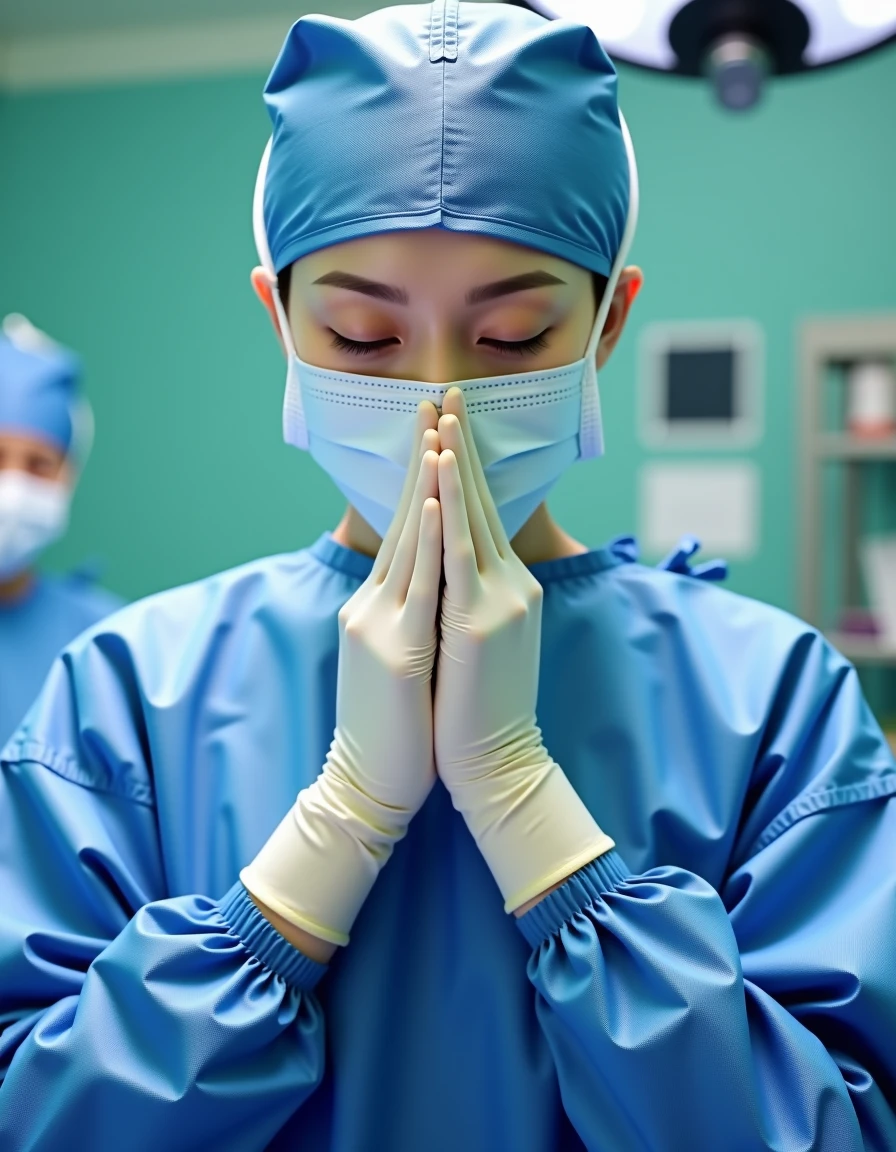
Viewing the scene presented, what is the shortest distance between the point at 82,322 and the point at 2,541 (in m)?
1.67

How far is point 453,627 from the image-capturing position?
848 millimetres

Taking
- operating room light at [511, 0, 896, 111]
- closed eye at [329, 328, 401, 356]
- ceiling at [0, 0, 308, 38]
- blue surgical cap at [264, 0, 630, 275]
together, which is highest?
ceiling at [0, 0, 308, 38]

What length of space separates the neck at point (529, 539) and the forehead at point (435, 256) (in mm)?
249

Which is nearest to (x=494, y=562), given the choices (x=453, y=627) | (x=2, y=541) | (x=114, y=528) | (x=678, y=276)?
(x=453, y=627)

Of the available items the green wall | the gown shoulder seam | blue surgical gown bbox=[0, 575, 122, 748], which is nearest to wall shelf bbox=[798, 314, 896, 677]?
the green wall

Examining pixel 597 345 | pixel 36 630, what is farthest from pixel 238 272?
pixel 597 345

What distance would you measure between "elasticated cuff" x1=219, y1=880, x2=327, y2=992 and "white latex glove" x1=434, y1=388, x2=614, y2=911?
162 millimetres

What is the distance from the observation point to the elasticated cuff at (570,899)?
817 mm

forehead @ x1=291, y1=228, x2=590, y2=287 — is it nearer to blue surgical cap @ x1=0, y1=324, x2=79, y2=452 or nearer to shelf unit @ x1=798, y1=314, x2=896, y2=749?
blue surgical cap @ x1=0, y1=324, x2=79, y2=452

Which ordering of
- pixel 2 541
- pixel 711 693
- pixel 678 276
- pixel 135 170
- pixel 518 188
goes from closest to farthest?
pixel 518 188 → pixel 711 693 → pixel 2 541 → pixel 678 276 → pixel 135 170

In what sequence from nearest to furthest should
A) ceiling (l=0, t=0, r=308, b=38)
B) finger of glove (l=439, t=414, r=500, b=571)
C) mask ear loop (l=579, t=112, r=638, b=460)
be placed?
finger of glove (l=439, t=414, r=500, b=571) < mask ear loop (l=579, t=112, r=638, b=460) < ceiling (l=0, t=0, r=308, b=38)

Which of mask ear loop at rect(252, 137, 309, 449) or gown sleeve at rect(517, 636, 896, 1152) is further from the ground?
mask ear loop at rect(252, 137, 309, 449)

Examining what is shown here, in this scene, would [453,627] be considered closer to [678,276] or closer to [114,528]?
[678,276]

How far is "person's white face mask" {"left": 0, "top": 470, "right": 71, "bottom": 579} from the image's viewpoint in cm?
225
